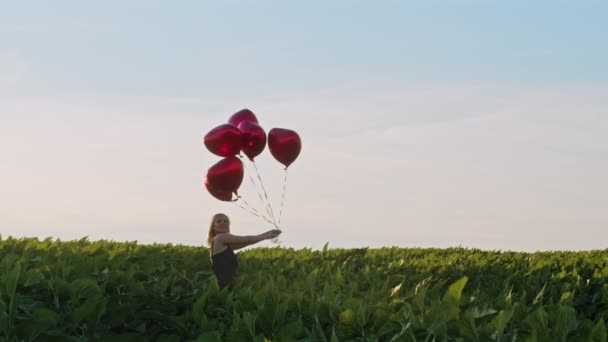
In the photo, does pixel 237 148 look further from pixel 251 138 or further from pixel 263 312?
pixel 263 312

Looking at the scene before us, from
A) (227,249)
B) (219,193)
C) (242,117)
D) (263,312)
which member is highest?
(242,117)

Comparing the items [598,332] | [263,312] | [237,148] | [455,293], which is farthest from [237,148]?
[598,332]

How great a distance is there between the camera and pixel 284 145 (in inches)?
486

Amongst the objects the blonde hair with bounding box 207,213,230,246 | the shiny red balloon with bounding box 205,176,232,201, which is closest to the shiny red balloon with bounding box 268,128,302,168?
the shiny red balloon with bounding box 205,176,232,201

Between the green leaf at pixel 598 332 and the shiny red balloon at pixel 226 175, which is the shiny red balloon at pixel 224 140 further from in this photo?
the green leaf at pixel 598 332

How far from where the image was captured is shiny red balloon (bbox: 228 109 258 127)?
1277 centimetres

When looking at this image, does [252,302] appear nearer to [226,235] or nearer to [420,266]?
[226,235]

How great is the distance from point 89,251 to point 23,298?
6851mm

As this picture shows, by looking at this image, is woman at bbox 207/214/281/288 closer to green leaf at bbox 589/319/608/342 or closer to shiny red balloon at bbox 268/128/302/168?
shiny red balloon at bbox 268/128/302/168

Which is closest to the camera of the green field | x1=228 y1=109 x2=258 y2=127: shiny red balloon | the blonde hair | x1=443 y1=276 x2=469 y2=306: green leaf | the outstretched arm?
x1=443 y1=276 x2=469 y2=306: green leaf

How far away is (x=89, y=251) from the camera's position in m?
12.4

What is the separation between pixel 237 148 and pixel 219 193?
2.25 feet

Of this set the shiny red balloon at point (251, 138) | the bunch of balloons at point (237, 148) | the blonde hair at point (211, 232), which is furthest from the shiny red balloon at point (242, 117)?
the blonde hair at point (211, 232)

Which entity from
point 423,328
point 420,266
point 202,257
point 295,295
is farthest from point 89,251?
point 423,328
